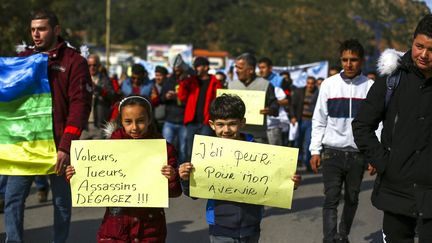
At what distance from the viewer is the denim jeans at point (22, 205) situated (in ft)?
15.2

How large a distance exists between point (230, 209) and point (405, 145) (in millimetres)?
1081

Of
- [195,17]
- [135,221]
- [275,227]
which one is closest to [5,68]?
[135,221]

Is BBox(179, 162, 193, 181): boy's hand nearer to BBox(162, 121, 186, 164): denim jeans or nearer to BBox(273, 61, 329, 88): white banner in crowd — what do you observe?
BBox(162, 121, 186, 164): denim jeans

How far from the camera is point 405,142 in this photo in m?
3.55

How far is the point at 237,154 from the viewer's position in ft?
12.7

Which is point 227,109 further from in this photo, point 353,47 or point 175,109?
point 175,109

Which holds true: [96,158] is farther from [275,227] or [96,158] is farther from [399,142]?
[275,227]

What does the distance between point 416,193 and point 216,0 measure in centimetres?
11762

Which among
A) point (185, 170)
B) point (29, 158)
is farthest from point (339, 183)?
point (29, 158)

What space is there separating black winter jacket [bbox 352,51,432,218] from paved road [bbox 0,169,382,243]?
2689 mm

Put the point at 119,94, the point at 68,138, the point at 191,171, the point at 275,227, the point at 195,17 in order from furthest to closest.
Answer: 1. the point at 195,17
2. the point at 119,94
3. the point at 275,227
4. the point at 68,138
5. the point at 191,171

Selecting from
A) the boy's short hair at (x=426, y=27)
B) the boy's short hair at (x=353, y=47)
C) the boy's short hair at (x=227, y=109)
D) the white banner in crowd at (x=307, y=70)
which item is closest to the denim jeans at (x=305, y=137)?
the boy's short hair at (x=353, y=47)

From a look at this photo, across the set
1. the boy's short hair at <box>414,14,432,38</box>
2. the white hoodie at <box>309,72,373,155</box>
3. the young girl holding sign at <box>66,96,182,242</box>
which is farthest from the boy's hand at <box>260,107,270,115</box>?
the boy's short hair at <box>414,14,432,38</box>

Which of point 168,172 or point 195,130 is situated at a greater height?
point 168,172
